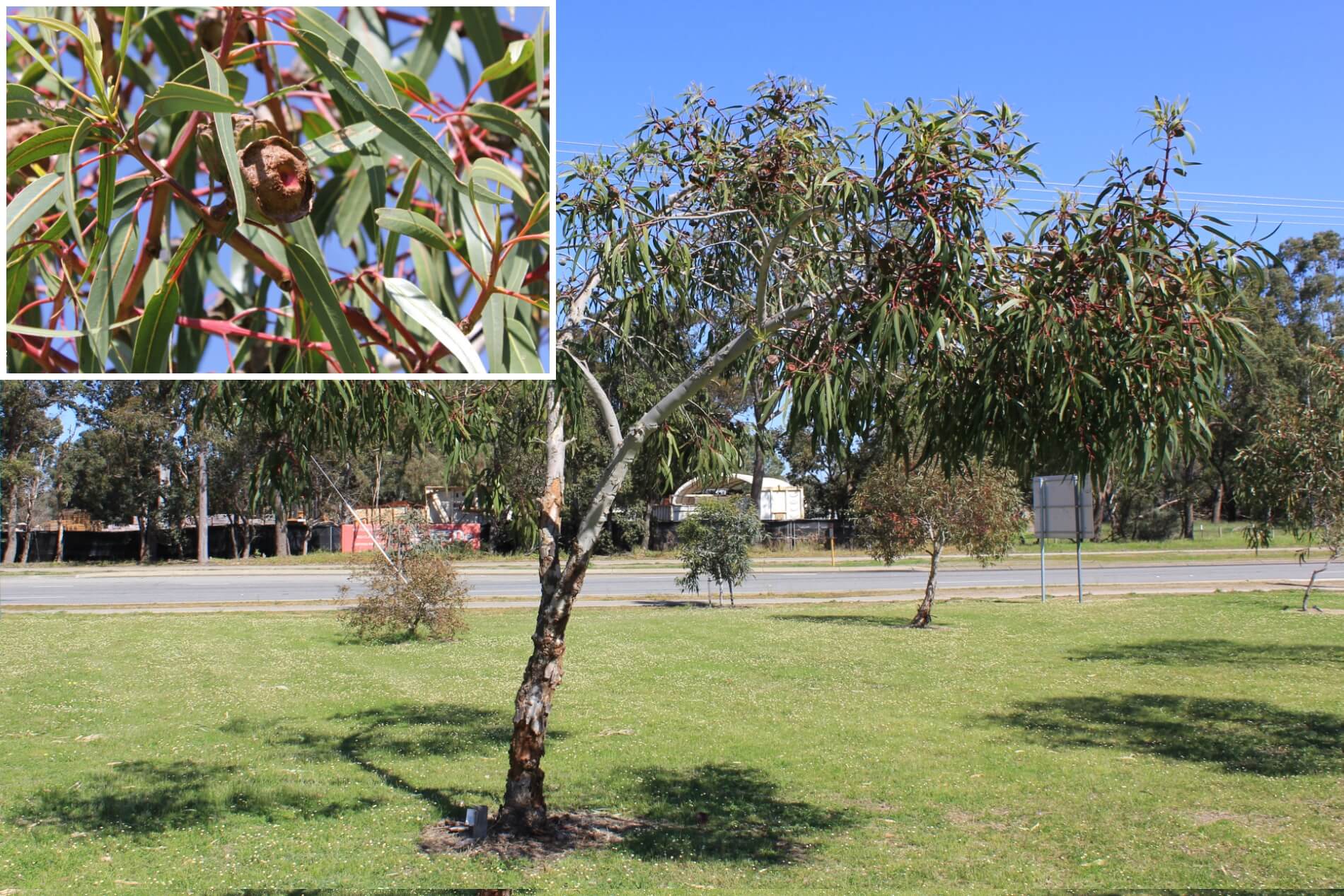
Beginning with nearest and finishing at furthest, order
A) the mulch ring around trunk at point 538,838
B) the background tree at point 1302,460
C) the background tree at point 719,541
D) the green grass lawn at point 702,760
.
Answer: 1. the green grass lawn at point 702,760
2. the mulch ring around trunk at point 538,838
3. the background tree at point 1302,460
4. the background tree at point 719,541

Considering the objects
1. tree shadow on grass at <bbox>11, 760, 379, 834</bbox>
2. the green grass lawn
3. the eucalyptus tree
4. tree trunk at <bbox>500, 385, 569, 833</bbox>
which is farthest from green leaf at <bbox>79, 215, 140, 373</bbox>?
tree shadow on grass at <bbox>11, 760, 379, 834</bbox>

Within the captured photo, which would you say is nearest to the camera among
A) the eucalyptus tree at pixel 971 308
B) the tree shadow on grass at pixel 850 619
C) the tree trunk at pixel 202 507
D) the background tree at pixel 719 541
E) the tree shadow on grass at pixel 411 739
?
the eucalyptus tree at pixel 971 308

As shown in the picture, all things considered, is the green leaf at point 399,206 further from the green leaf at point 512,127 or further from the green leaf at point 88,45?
the green leaf at point 88,45

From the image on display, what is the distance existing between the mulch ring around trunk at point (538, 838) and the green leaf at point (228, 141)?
18.3ft

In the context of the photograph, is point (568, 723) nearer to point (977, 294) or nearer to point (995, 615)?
point (977, 294)

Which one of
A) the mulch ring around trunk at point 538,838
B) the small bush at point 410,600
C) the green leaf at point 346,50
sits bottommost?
the mulch ring around trunk at point 538,838

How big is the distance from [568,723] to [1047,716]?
5108 mm

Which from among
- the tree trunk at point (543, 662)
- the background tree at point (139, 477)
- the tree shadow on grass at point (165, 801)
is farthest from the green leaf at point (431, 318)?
the background tree at point (139, 477)

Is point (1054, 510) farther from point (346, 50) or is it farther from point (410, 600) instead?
point (346, 50)

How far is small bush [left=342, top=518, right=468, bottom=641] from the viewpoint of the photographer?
17.2 m

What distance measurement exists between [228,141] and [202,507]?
893 inches

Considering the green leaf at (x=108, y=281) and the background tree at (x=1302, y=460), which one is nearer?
the green leaf at (x=108, y=281)

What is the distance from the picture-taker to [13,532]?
30.0 m

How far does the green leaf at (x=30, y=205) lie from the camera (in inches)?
95.9
